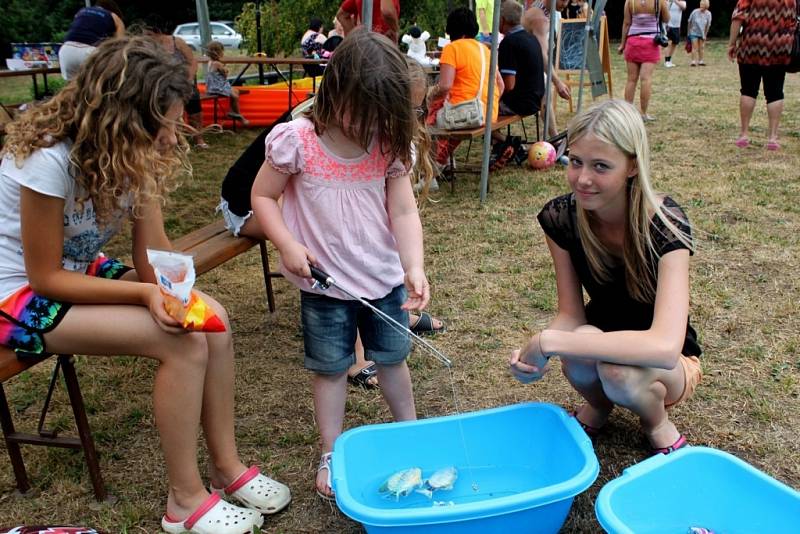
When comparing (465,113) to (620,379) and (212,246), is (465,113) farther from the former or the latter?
(620,379)

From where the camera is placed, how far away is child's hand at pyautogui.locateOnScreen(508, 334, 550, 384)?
170 cm

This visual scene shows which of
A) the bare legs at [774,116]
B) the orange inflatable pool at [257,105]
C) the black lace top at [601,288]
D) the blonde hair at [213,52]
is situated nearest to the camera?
the black lace top at [601,288]

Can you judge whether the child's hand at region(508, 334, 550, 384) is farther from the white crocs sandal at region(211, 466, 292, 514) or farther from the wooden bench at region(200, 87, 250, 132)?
the wooden bench at region(200, 87, 250, 132)

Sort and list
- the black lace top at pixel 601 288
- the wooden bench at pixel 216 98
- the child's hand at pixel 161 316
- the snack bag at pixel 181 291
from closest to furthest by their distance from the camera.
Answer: the snack bag at pixel 181 291
the child's hand at pixel 161 316
the black lace top at pixel 601 288
the wooden bench at pixel 216 98

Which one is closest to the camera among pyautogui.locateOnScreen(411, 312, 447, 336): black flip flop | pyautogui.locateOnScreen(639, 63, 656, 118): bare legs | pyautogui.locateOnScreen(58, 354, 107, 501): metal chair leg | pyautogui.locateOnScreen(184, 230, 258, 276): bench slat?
pyautogui.locateOnScreen(58, 354, 107, 501): metal chair leg

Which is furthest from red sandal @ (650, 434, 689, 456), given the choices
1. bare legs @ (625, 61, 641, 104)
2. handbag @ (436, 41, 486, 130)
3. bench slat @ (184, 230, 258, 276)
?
bare legs @ (625, 61, 641, 104)

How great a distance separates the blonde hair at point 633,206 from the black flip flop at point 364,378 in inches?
36.5

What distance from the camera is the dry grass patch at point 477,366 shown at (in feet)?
6.41

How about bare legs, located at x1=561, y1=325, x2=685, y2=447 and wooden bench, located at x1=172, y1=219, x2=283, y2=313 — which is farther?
wooden bench, located at x1=172, y1=219, x2=283, y2=313

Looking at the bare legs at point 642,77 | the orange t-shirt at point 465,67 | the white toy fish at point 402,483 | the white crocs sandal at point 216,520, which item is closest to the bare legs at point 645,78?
the bare legs at point 642,77

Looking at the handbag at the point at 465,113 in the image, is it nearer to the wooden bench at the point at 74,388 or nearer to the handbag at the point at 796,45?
the handbag at the point at 796,45

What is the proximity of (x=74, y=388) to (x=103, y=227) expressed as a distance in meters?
0.42

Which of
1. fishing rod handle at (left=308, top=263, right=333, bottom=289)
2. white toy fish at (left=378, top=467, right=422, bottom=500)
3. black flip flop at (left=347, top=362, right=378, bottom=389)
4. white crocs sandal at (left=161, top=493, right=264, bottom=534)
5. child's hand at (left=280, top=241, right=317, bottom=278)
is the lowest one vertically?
black flip flop at (left=347, top=362, right=378, bottom=389)

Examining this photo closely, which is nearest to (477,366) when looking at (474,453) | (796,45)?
(474,453)
